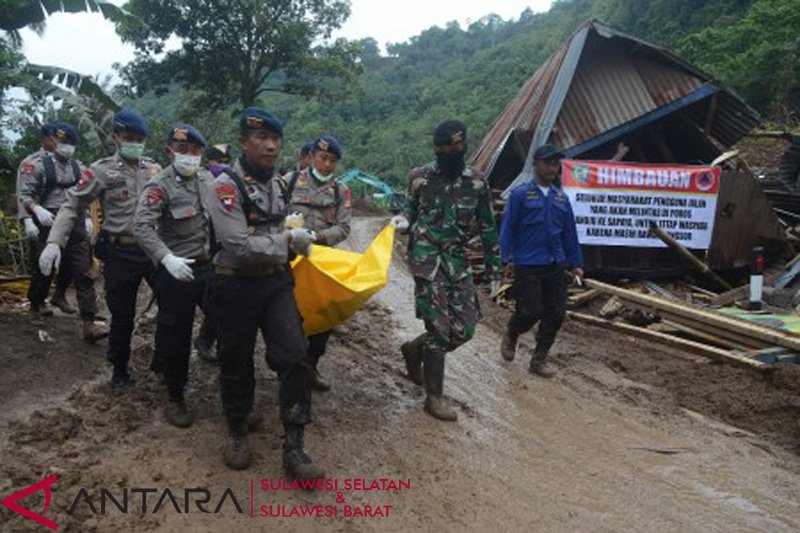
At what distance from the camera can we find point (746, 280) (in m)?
9.85

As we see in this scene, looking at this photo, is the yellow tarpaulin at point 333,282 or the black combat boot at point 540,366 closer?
the yellow tarpaulin at point 333,282

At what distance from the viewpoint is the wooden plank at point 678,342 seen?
5.96 meters

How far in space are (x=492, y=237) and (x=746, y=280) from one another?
22.4ft

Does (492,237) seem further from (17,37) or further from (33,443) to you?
(17,37)

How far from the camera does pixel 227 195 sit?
332 cm

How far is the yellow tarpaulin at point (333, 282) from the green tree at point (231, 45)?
73.1ft

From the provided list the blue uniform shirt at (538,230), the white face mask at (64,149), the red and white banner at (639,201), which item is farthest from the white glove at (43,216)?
the red and white banner at (639,201)

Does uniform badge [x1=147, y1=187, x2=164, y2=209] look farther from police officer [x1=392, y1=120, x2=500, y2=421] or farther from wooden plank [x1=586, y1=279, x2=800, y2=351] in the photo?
wooden plank [x1=586, y1=279, x2=800, y2=351]

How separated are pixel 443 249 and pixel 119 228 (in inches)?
98.5

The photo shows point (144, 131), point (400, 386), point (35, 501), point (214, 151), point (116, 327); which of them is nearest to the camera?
point (35, 501)

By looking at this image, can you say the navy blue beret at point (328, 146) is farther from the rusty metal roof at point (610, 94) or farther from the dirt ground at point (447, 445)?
the rusty metal roof at point (610, 94)

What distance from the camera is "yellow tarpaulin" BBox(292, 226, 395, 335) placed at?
13.6ft

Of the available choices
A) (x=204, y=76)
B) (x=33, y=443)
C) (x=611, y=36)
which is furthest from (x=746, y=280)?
(x=204, y=76)

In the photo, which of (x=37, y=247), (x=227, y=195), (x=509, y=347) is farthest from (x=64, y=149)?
(x=509, y=347)
